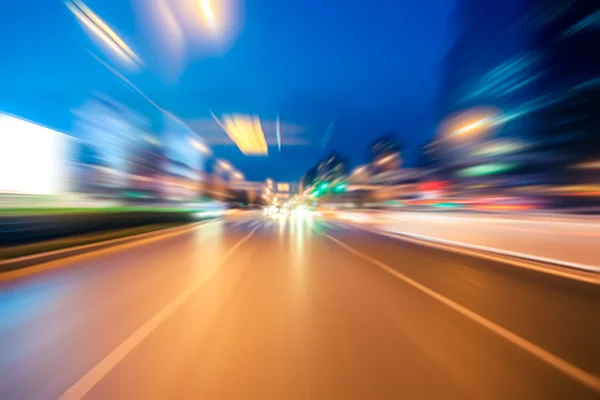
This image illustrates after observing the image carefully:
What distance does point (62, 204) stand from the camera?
2086cm

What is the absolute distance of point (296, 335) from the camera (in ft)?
17.6

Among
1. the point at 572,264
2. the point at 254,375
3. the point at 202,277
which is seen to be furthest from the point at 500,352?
the point at 572,264

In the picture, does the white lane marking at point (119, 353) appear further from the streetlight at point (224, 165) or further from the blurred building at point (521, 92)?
the streetlight at point (224, 165)

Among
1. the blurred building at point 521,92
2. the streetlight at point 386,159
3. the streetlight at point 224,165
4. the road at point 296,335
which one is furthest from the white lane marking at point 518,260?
the streetlight at point 386,159

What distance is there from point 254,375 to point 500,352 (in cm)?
279

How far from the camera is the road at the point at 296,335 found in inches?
150

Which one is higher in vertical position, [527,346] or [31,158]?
[31,158]

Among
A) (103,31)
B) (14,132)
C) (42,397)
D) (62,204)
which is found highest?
(103,31)

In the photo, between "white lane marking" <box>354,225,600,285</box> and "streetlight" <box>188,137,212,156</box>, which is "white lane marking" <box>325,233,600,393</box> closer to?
"white lane marking" <box>354,225,600,285</box>

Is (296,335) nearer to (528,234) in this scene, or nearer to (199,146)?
(528,234)

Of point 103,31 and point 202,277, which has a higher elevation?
point 103,31

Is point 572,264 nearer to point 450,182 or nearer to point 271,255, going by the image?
point 271,255

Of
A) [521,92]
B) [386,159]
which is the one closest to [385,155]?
[386,159]

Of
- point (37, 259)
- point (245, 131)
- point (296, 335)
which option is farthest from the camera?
point (245, 131)
